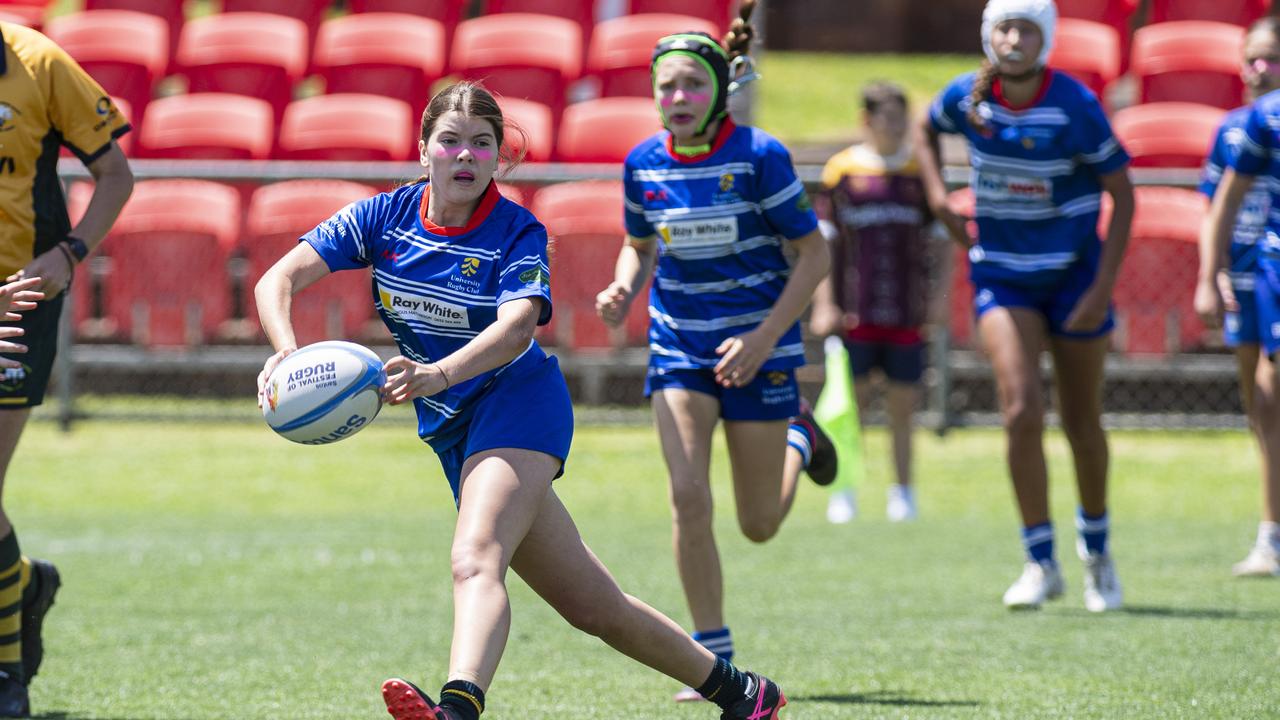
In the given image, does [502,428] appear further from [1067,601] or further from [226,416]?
[226,416]

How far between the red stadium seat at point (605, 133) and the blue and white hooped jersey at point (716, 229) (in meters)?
7.70

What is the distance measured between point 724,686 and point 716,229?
1673 millimetres

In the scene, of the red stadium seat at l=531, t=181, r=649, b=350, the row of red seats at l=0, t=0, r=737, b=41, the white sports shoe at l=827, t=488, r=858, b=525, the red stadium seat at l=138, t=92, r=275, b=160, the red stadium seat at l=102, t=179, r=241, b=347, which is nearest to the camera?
the white sports shoe at l=827, t=488, r=858, b=525

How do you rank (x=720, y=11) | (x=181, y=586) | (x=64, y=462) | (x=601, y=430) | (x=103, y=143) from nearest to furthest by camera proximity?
(x=103, y=143), (x=181, y=586), (x=64, y=462), (x=601, y=430), (x=720, y=11)

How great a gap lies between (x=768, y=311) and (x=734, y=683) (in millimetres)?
1533

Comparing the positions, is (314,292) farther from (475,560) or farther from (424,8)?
(475,560)

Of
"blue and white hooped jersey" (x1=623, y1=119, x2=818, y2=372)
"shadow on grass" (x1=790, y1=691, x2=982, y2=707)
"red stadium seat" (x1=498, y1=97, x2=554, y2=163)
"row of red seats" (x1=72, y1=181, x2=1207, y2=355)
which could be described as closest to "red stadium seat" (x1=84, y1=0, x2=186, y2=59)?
"red stadium seat" (x1=498, y1=97, x2=554, y2=163)

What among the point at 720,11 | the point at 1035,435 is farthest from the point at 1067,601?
the point at 720,11

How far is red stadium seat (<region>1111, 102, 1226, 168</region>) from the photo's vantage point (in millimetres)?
13375

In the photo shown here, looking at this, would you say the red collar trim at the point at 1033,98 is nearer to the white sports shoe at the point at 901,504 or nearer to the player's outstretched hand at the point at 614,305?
the player's outstretched hand at the point at 614,305

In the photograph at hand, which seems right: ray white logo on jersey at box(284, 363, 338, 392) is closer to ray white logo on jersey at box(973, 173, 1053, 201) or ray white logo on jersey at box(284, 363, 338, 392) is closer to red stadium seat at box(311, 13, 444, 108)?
ray white logo on jersey at box(973, 173, 1053, 201)

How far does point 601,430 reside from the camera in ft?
39.9

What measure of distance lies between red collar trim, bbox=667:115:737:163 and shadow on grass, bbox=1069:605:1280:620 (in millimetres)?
2587

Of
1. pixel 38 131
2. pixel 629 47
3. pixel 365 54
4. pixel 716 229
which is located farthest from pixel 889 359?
pixel 365 54
